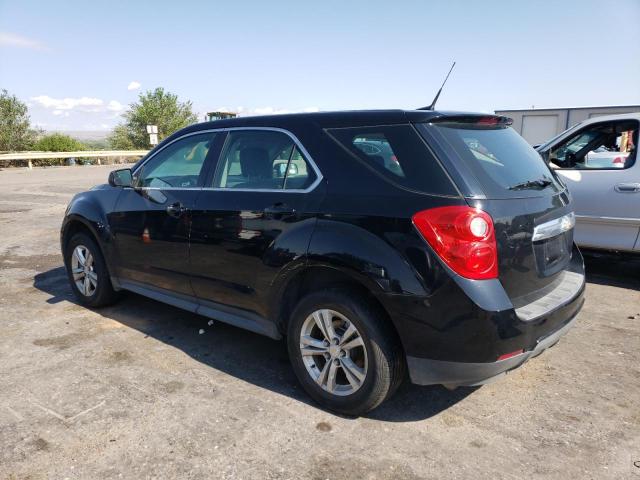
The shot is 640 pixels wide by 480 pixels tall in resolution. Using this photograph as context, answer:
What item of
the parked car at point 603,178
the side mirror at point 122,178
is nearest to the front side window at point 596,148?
the parked car at point 603,178

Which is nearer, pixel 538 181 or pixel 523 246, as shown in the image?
pixel 523 246

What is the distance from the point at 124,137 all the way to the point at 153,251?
57.5m

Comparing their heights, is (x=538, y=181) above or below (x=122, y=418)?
above

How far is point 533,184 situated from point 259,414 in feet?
7.20

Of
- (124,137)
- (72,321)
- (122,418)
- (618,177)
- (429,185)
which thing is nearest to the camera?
(429,185)

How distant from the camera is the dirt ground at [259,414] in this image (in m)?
2.58

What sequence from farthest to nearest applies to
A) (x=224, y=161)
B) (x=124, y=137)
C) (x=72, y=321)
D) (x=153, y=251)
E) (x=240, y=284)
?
(x=124, y=137), (x=72, y=321), (x=153, y=251), (x=224, y=161), (x=240, y=284)

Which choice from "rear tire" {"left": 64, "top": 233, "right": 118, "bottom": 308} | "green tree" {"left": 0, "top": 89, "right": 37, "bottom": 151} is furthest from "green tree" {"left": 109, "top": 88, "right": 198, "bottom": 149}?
"rear tire" {"left": 64, "top": 233, "right": 118, "bottom": 308}

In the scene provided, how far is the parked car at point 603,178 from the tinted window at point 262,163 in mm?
3594

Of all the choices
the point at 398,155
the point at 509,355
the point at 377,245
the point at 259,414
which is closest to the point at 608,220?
the point at 509,355

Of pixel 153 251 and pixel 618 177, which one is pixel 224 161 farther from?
pixel 618 177

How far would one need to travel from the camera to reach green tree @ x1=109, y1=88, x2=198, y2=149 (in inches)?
2116

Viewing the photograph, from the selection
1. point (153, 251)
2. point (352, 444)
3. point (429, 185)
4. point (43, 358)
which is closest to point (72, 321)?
point (43, 358)

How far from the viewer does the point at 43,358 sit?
3.86 meters
